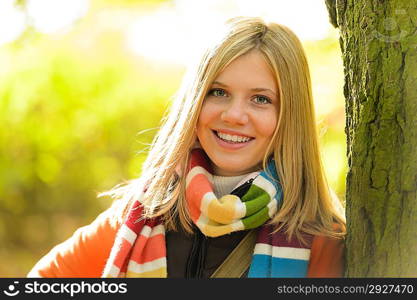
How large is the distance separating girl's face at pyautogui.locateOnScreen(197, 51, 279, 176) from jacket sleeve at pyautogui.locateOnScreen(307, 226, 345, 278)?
36 cm

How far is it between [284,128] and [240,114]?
173 mm

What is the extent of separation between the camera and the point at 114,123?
220 inches

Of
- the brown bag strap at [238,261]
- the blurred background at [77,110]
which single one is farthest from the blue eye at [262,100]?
the blurred background at [77,110]

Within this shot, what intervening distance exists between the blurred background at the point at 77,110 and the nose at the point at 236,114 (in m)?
3.26

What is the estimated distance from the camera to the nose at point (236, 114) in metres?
2.10

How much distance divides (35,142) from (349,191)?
422cm

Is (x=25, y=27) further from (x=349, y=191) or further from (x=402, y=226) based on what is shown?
(x=402, y=226)

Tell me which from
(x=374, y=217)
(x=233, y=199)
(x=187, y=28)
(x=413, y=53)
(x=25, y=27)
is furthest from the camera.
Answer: (x=187, y=28)

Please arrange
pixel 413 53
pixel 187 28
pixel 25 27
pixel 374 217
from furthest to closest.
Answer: pixel 187 28 < pixel 25 27 < pixel 374 217 < pixel 413 53

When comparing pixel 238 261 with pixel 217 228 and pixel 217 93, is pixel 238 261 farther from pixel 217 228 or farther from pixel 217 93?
pixel 217 93

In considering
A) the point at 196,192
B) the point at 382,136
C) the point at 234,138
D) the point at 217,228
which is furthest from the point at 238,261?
the point at 382,136

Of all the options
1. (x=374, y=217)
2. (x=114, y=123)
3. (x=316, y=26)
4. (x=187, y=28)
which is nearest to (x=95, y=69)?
(x=114, y=123)

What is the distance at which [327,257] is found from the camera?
2.05 metres

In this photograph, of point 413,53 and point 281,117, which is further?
point 281,117
